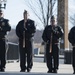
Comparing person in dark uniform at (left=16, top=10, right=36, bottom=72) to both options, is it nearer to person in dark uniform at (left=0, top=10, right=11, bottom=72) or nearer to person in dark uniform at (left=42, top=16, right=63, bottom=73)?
person in dark uniform at (left=0, top=10, right=11, bottom=72)

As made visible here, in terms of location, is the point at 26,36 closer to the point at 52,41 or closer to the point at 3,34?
the point at 3,34

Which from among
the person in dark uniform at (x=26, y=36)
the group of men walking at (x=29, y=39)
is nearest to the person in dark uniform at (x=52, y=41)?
the group of men walking at (x=29, y=39)

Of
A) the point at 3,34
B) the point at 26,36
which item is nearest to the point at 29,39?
the point at 26,36

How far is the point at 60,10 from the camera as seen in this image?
30.8m

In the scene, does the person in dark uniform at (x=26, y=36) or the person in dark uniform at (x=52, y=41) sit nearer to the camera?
the person in dark uniform at (x=26, y=36)

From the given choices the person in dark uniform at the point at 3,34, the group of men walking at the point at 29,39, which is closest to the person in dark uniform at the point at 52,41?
the group of men walking at the point at 29,39

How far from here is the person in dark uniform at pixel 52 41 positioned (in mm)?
13203

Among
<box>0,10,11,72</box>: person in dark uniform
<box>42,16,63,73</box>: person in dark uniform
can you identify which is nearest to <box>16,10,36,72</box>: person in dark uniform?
<box>0,10,11,72</box>: person in dark uniform

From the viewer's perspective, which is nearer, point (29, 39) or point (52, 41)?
point (29, 39)

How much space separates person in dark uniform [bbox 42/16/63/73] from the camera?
13.2m

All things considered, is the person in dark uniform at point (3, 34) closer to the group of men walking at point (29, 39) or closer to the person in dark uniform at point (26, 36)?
the group of men walking at point (29, 39)

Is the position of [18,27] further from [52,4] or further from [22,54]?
[52,4]

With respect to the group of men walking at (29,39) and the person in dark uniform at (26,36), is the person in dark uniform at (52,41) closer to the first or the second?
the group of men walking at (29,39)

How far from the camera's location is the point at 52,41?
13.3 m
